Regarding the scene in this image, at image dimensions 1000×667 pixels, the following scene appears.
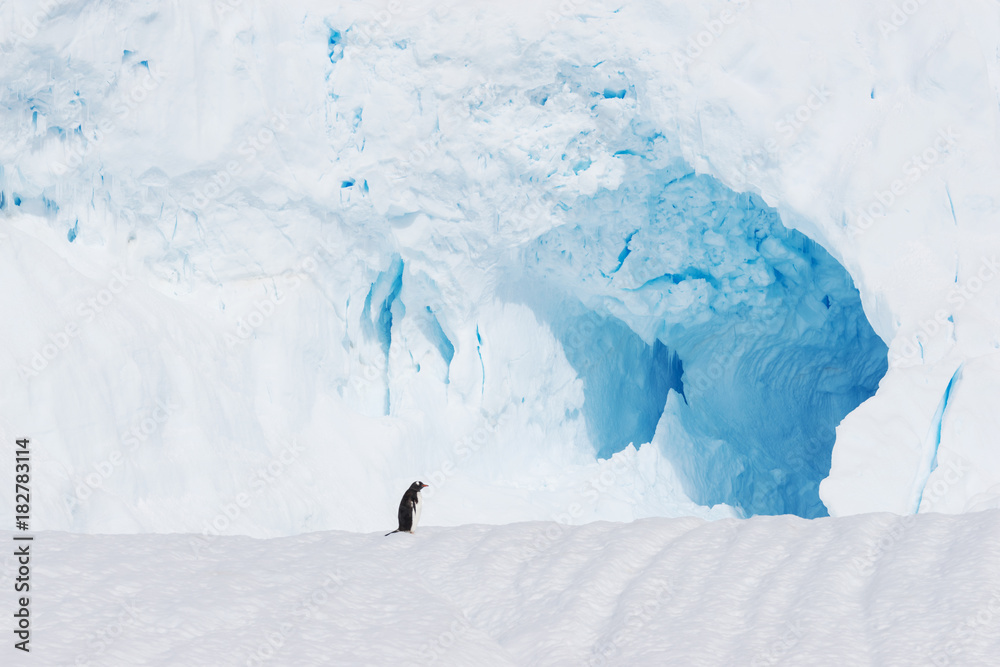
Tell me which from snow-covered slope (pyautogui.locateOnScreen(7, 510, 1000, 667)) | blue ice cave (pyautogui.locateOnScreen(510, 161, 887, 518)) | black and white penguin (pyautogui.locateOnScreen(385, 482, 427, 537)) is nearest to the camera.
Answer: snow-covered slope (pyautogui.locateOnScreen(7, 510, 1000, 667))

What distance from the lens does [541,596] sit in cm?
330

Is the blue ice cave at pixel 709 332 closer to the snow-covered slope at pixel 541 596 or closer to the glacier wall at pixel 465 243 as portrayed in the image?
the glacier wall at pixel 465 243

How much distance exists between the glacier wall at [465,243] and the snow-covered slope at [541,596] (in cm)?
320

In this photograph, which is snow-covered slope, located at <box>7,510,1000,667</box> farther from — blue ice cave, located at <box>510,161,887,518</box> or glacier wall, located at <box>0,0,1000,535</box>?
blue ice cave, located at <box>510,161,887,518</box>

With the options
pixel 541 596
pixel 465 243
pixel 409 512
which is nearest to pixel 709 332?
pixel 465 243

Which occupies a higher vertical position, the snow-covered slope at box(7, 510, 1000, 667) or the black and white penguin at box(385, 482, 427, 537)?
the snow-covered slope at box(7, 510, 1000, 667)

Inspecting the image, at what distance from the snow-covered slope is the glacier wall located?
3.20 metres

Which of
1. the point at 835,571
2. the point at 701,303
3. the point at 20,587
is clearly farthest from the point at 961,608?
the point at 701,303

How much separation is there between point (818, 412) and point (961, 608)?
6929 millimetres

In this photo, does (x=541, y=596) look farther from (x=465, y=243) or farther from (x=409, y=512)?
(x=465, y=243)

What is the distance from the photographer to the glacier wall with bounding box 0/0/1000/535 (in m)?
6.93

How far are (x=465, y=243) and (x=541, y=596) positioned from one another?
533 cm

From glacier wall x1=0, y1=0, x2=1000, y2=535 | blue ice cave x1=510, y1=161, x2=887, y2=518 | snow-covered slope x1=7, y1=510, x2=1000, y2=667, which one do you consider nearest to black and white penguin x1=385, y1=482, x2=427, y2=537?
snow-covered slope x1=7, y1=510, x2=1000, y2=667

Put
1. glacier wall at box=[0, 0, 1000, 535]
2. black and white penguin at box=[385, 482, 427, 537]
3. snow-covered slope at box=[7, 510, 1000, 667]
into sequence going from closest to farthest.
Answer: snow-covered slope at box=[7, 510, 1000, 667] → black and white penguin at box=[385, 482, 427, 537] → glacier wall at box=[0, 0, 1000, 535]
